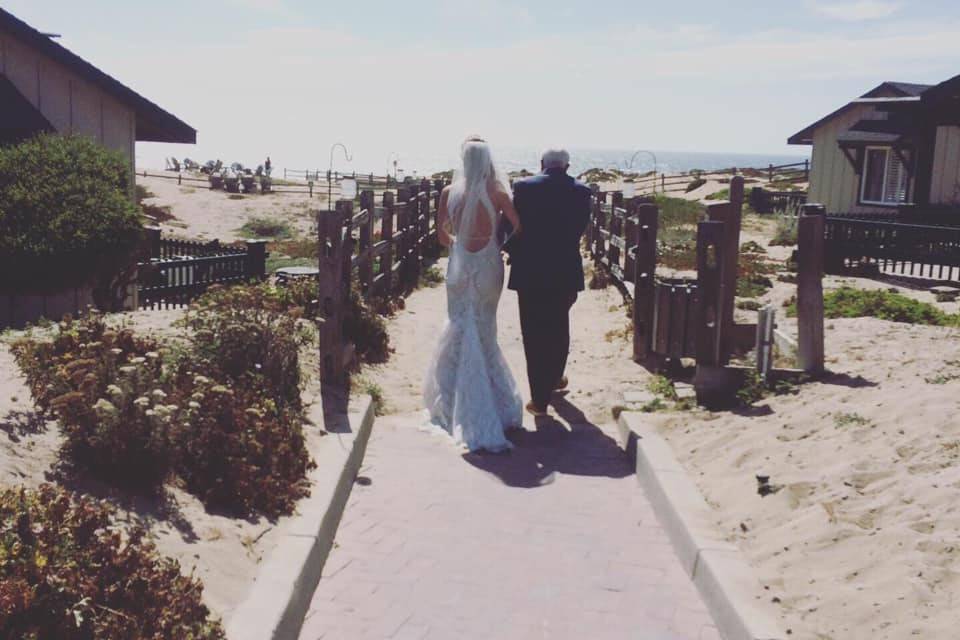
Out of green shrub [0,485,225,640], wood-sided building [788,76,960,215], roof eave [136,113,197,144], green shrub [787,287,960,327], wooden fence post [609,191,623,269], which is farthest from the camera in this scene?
wood-sided building [788,76,960,215]

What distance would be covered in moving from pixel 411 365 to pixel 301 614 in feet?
18.2

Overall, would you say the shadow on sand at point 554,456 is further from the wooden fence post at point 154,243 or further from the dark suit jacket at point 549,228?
the wooden fence post at point 154,243

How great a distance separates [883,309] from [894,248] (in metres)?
7.45

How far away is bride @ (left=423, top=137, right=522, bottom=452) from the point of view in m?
7.52

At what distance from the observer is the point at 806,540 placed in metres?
4.79

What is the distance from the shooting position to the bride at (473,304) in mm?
7520

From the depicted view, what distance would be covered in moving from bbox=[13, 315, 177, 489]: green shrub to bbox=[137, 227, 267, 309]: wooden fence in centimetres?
681

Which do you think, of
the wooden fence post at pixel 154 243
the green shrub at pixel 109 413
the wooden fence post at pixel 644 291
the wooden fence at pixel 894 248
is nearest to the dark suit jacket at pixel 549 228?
the wooden fence post at pixel 644 291

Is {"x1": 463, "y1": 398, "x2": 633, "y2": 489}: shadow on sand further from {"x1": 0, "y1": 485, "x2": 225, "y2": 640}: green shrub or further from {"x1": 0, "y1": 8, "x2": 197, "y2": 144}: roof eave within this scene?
{"x1": 0, "y1": 8, "x2": 197, "y2": 144}: roof eave

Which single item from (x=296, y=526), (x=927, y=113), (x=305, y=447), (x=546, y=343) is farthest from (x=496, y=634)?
(x=927, y=113)

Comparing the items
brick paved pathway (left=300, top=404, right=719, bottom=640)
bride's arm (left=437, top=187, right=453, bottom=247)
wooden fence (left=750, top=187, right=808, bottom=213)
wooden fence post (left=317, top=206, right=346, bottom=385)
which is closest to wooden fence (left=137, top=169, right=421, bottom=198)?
wooden fence (left=750, top=187, right=808, bottom=213)

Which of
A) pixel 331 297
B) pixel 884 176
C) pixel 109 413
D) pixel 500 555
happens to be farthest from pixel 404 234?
pixel 884 176

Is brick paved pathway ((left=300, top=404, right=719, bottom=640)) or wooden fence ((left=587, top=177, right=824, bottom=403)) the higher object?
wooden fence ((left=587, top=177, right=824, bottom=403))

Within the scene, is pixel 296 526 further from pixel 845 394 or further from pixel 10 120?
pixel 10 120
